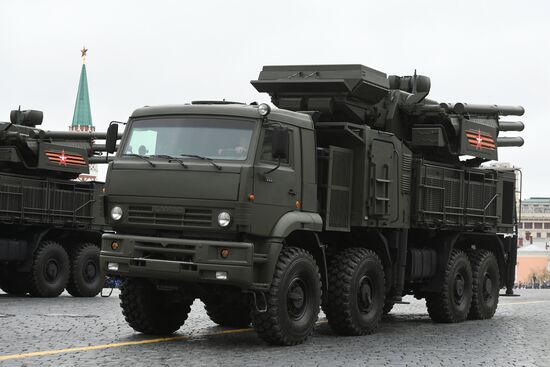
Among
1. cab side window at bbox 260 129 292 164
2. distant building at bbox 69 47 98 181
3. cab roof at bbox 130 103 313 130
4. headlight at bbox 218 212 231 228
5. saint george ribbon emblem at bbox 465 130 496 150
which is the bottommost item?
headlight at bbox 218 212 231 228

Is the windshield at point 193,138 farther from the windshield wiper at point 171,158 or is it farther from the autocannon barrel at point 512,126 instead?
the autocannon barrel at point 512,126

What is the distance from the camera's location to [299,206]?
→ 13.5m

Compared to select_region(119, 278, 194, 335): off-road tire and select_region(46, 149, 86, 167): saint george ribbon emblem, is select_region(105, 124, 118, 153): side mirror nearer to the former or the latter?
select_region(119, 278, 194, 335): off-road tire

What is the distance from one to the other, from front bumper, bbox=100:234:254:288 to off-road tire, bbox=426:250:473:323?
236 inches

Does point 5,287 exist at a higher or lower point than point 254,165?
lower

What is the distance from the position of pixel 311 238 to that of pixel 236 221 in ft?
5.85

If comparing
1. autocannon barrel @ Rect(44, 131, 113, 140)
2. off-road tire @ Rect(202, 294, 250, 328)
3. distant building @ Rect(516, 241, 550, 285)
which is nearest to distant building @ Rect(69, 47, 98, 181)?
distant building @ Rect(516, 241, 550, 285)

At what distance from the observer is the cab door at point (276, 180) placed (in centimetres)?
1280

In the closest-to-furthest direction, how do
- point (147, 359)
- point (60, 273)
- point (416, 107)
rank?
point (147, 359), point (416, 107), point (60, 273)

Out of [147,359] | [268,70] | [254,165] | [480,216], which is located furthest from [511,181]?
[147,359]

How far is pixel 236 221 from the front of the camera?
41.2ft

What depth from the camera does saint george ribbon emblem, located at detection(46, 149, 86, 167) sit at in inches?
972

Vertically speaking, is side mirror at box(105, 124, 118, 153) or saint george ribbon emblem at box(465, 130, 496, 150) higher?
saint george ribbon emblem at box(465, 130, 496, 150)

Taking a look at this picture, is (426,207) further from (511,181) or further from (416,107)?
(511,181)
